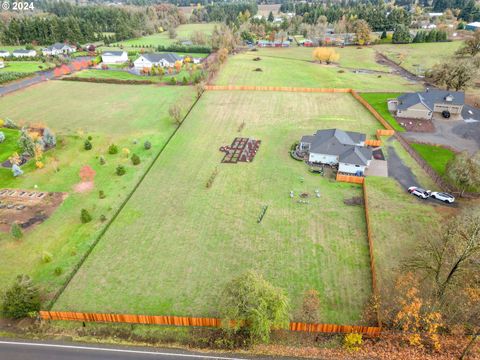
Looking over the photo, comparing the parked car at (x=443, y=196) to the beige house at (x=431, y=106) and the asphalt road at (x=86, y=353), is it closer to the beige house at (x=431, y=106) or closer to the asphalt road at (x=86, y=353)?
the beige house at (x=431, y=106)

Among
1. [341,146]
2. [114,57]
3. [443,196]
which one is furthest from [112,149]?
[114,57]

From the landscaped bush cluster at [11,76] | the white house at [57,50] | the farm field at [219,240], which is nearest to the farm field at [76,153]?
the farm field at [219,240]

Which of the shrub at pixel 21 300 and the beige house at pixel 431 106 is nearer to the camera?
the shrub at pixel 21 300

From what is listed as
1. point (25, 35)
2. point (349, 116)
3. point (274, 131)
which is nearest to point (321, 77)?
point (349, 116)

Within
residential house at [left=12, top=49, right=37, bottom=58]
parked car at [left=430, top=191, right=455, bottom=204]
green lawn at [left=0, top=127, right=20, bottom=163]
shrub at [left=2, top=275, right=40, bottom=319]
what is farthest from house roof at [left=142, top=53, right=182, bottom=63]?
shrub at [left=2, top=275, right=40, bottom=319]

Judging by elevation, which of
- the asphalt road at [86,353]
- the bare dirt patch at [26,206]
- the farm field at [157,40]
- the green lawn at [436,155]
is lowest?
the asphalt road at [86,353]

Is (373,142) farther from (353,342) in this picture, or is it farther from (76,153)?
(76,153)

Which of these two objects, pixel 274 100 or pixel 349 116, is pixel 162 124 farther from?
pixel 349 116
